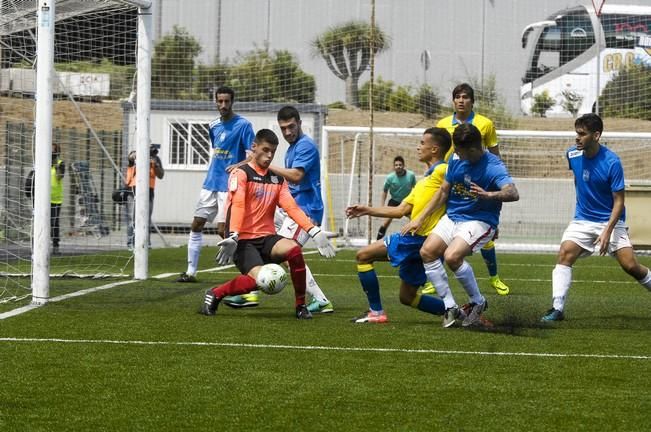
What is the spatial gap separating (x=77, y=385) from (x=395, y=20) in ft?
91.8

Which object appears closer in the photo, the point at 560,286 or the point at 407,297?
the point at 407,297

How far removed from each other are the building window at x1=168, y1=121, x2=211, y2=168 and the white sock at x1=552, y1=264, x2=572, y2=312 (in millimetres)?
19797

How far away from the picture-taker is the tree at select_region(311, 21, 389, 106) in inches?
1276

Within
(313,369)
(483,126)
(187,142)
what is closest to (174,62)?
(187,142)

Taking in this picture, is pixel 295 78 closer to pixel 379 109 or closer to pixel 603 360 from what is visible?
pixel 379 109

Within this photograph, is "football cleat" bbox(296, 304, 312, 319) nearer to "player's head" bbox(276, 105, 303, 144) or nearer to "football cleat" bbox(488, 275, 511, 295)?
"player's head" bbox(276, 105, 303, 144)

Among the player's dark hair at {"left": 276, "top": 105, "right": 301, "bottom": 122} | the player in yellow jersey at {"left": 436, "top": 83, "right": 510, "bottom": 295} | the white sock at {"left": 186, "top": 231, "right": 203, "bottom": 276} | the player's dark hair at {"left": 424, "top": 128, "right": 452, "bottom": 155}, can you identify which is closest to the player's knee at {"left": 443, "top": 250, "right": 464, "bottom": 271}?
the player's dark hair at {"left": 424, "top": 128, "right": 452, "bottom": 155}

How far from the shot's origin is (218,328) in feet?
30.1

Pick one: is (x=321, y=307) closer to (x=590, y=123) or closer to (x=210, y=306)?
(x=210, y=306)

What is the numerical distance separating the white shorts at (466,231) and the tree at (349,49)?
70.5 ft

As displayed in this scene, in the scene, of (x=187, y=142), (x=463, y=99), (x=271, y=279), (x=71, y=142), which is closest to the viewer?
(x=271, y=279)

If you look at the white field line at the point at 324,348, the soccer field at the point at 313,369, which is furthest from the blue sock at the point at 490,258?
the white field line at the point at 324,348

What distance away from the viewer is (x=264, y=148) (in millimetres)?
10086

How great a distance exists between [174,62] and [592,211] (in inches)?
1090
